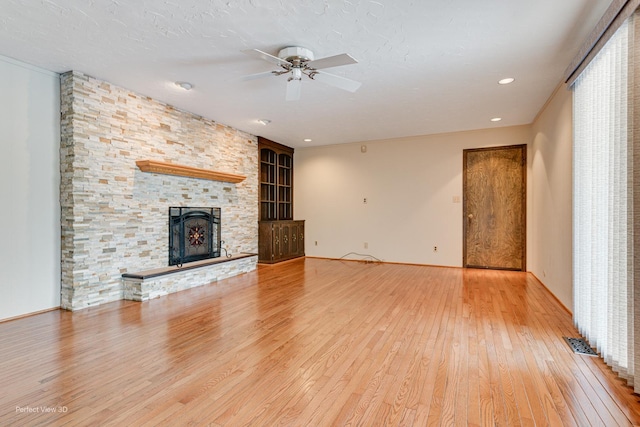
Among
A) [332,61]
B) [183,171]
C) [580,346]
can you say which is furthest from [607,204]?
[183,171]

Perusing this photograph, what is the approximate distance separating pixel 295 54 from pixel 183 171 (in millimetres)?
2568

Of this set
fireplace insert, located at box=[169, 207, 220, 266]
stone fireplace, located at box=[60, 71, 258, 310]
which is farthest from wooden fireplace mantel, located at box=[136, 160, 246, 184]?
fireplace insert, located at box=[169, 207, 220, 266]

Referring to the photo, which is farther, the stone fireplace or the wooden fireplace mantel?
the wooden fireplace mantel

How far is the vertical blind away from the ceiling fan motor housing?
7.44 feet

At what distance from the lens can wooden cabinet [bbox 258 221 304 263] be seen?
6.47 m

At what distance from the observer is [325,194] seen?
738cm

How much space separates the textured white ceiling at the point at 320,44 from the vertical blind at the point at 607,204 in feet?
1.67

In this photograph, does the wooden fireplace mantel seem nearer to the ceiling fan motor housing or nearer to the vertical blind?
the ceiling fan motor housing

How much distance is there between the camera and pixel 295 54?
2855 mm

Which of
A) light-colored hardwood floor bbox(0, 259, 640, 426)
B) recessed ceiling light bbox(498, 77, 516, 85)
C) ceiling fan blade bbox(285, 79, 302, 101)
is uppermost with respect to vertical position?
recessed ceiling light bbox(498, 77, 516, 85)

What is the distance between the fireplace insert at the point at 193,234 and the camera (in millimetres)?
4648

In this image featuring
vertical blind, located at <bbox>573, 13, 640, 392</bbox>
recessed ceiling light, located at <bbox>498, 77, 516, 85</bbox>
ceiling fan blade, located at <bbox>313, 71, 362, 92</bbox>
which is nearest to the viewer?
vertical blind, located at <bbox>573, 13, 640, 392</bbox>

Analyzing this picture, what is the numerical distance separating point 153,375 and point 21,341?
1.50m

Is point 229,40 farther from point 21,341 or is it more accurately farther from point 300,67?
point 21,341
